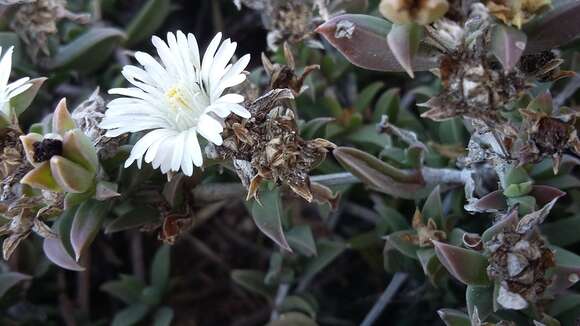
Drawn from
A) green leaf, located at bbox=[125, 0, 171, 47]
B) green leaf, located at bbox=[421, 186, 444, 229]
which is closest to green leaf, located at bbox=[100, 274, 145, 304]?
green leaf, located at bbox=[125, 0, 171, 47]

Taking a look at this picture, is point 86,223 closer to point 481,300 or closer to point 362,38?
point 362,38

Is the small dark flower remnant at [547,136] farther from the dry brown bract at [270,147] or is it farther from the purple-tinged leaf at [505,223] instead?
the dry brown bract at [270,147]

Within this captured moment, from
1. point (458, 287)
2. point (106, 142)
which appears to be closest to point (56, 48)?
point (106, 142)

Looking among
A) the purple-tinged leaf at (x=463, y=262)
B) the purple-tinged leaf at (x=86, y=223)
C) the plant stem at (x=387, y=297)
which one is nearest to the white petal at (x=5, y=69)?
the purple-tinged leaf at (x=86, y=223)

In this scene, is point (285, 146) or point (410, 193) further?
point (410, 193)

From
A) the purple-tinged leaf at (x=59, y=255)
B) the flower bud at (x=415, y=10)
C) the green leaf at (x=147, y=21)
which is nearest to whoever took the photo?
the flower bud at (x=415, y=10)

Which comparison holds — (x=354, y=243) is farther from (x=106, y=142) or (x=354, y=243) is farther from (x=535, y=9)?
(x=535, y=9)

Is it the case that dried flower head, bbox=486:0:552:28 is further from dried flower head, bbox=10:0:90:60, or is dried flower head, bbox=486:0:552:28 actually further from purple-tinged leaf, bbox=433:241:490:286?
dried flower head, bbox=10:0:90:60
